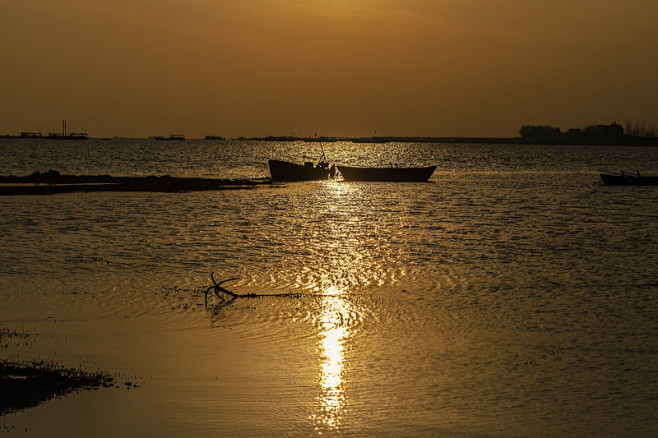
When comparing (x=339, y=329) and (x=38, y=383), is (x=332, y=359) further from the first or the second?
(x=38, y=383)

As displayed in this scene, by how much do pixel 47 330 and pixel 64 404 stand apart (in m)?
5.24

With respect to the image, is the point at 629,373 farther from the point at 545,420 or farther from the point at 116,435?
the point at 116,435

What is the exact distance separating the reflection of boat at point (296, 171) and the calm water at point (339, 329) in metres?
53.1

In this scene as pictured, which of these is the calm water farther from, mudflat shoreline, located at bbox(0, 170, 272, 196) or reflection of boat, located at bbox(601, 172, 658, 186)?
reflection of boat, located at bbox(601, 172, 658, 186)

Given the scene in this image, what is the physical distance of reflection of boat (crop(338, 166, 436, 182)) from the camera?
98375mm

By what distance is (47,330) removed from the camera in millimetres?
16375

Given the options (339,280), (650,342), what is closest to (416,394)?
(650,342)

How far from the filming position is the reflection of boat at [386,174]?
98.4 meters

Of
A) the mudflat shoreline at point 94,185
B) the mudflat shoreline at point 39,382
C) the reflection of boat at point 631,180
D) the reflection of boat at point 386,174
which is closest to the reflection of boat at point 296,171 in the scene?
the reflection of boat at point 386,174

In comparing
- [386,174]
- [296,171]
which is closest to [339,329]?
[296,171]

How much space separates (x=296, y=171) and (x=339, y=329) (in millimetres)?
79437

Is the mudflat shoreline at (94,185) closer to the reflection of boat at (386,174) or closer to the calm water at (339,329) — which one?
the reflection of boat at (386,174)

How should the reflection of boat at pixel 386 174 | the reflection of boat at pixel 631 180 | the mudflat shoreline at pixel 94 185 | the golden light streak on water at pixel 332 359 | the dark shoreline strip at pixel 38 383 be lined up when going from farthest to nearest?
the reflection of boat at pixel 386 174
the reflection of boat at pixel 631 180
the mudflat shoreline at pixel 94 185
the golden light streak on water at pixel 332 359
the dark shoreline strip at pixel 38 383

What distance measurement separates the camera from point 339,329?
17.6 m
